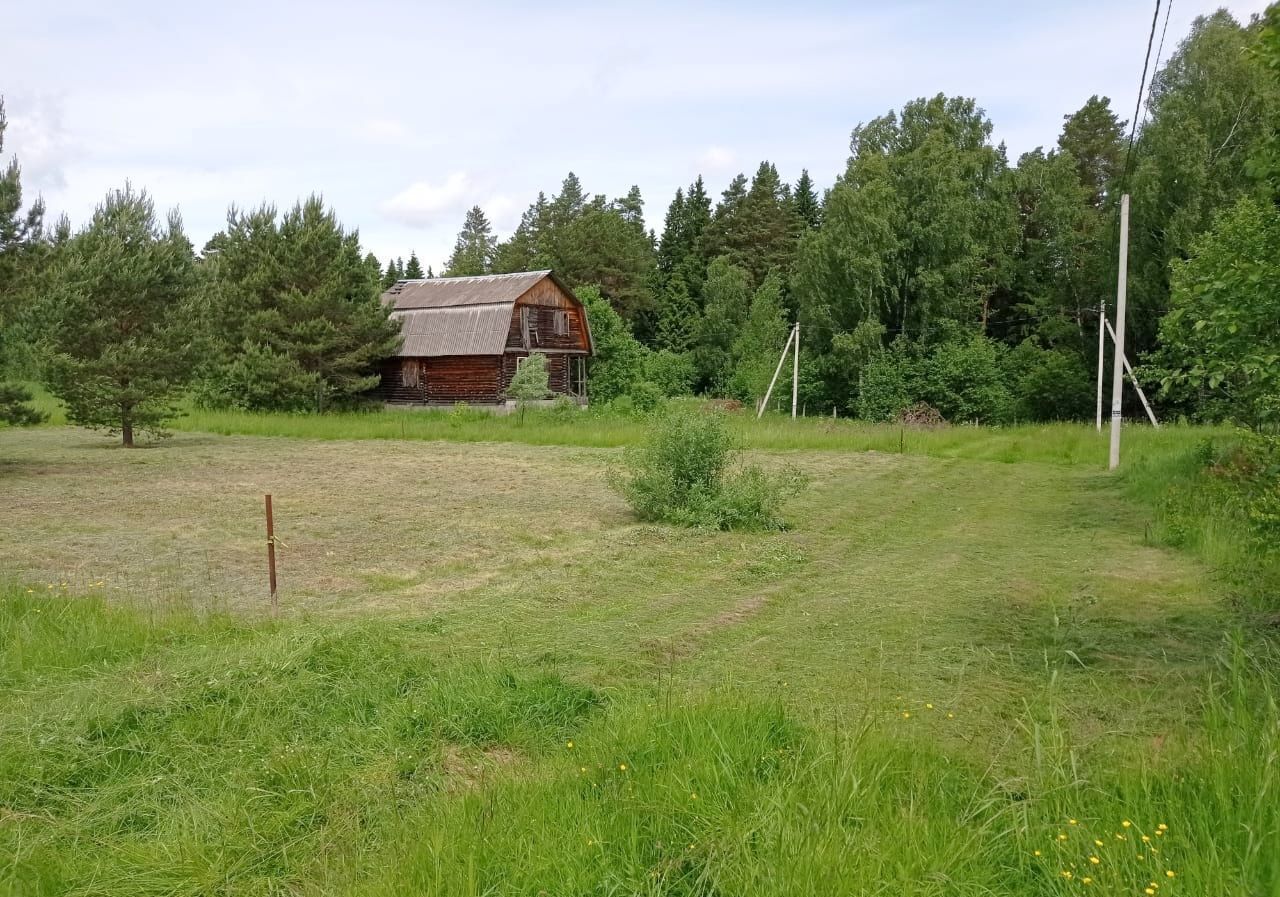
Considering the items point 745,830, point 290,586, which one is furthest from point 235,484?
point 745,830

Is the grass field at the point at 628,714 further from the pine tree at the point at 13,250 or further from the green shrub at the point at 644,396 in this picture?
the green shrub at the point at 644,396

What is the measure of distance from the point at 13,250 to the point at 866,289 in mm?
28952

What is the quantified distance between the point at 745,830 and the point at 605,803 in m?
0.59

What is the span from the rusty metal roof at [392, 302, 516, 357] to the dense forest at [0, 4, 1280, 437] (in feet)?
6.55

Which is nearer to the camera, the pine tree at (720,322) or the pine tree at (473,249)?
the pine tree at (720,322)

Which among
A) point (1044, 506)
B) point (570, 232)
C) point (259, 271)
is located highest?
point (570, 232)

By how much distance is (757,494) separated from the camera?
11.7 meters

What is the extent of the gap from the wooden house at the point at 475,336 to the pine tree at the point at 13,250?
18929mm

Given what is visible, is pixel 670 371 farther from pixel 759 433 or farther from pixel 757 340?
pixel 759 433

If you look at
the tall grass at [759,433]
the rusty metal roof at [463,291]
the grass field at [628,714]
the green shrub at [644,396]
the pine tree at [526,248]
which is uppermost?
the pine tree at [526,248]

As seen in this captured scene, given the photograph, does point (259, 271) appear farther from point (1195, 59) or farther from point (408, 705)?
point (1195, 59)

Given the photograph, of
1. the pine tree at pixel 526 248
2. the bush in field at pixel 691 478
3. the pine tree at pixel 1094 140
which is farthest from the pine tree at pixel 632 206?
the bush in field at pixel 691 478

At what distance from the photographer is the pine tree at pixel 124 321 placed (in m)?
20.9

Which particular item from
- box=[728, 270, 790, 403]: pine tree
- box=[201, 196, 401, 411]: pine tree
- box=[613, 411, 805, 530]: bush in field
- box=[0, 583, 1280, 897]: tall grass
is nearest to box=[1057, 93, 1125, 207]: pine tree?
box=[728, 270, 790, 403]: pine tree
